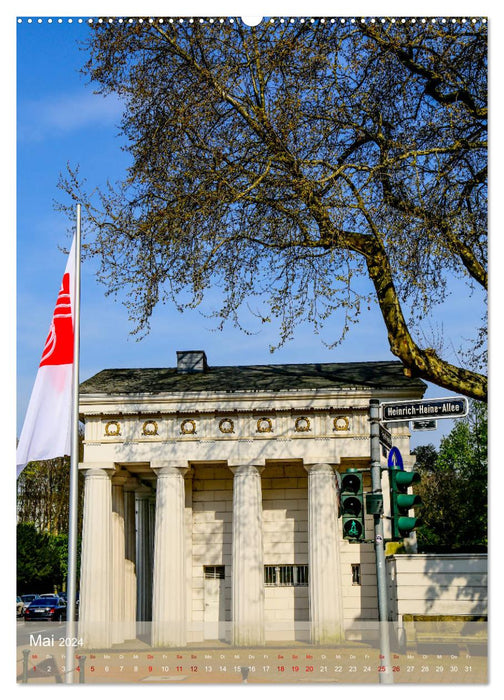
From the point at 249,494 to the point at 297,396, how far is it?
3.28 m

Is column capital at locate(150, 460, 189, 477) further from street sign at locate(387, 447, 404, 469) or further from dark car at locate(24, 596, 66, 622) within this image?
street sign at locate(387, 447, 404, 469)

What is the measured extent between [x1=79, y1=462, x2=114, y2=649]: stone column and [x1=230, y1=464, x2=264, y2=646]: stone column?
3738 millimetres

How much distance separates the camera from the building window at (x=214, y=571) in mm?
28734

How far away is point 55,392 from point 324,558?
15739 millimetres

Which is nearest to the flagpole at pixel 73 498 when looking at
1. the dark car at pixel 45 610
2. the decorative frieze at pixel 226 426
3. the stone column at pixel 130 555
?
the decorative frieze at pixel 226 426

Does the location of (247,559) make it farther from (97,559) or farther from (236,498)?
(97,559)

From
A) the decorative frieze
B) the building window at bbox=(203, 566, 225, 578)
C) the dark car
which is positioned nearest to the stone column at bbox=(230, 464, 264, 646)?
the decorative frieze

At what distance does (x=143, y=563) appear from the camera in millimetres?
31625

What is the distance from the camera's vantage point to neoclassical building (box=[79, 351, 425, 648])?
26672 millimetres

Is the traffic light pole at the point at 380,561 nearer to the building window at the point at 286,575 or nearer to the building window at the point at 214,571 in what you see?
the building window at the point at 286,575

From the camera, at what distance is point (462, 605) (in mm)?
22078

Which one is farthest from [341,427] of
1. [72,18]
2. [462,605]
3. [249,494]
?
[72,18]

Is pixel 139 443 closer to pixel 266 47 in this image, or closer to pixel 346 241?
pixel 346 241

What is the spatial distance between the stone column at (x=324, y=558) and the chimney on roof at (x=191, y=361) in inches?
213
